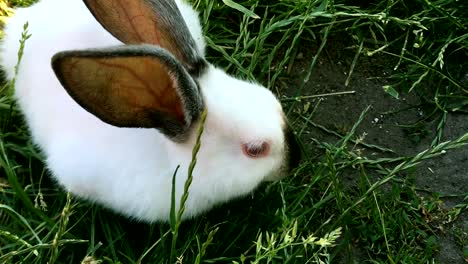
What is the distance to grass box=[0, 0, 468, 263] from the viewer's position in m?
3.21

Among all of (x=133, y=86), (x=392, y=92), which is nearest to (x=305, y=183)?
(x=392, y=92)

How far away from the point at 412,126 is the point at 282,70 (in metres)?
0.70

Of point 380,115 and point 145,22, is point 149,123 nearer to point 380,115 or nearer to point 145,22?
point 145,22

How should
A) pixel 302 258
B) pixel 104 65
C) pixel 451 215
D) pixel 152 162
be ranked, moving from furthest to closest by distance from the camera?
pixel 451 215 → pixel 302 258 → pixel 152 162 → pixel 104 65

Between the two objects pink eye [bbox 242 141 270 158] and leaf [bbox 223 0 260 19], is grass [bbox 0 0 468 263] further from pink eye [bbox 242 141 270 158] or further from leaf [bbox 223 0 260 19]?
pink eye [bbox 242 141 270 158]

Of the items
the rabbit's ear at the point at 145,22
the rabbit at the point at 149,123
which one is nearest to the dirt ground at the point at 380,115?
the rabbit at the point at 149,123

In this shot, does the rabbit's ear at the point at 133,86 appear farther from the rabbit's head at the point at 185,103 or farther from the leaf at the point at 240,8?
the leaf at the point at 240,8

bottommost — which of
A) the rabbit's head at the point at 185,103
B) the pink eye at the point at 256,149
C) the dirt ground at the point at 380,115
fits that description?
the dirt ground at the point at 380,115

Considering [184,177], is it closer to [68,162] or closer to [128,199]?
[128,199]

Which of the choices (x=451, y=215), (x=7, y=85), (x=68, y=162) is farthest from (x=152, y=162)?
(x=451, y=215)

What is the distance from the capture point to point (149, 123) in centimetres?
273

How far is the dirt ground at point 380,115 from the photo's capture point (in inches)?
143

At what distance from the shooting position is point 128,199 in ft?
9.92

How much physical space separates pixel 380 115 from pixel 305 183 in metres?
0.58
